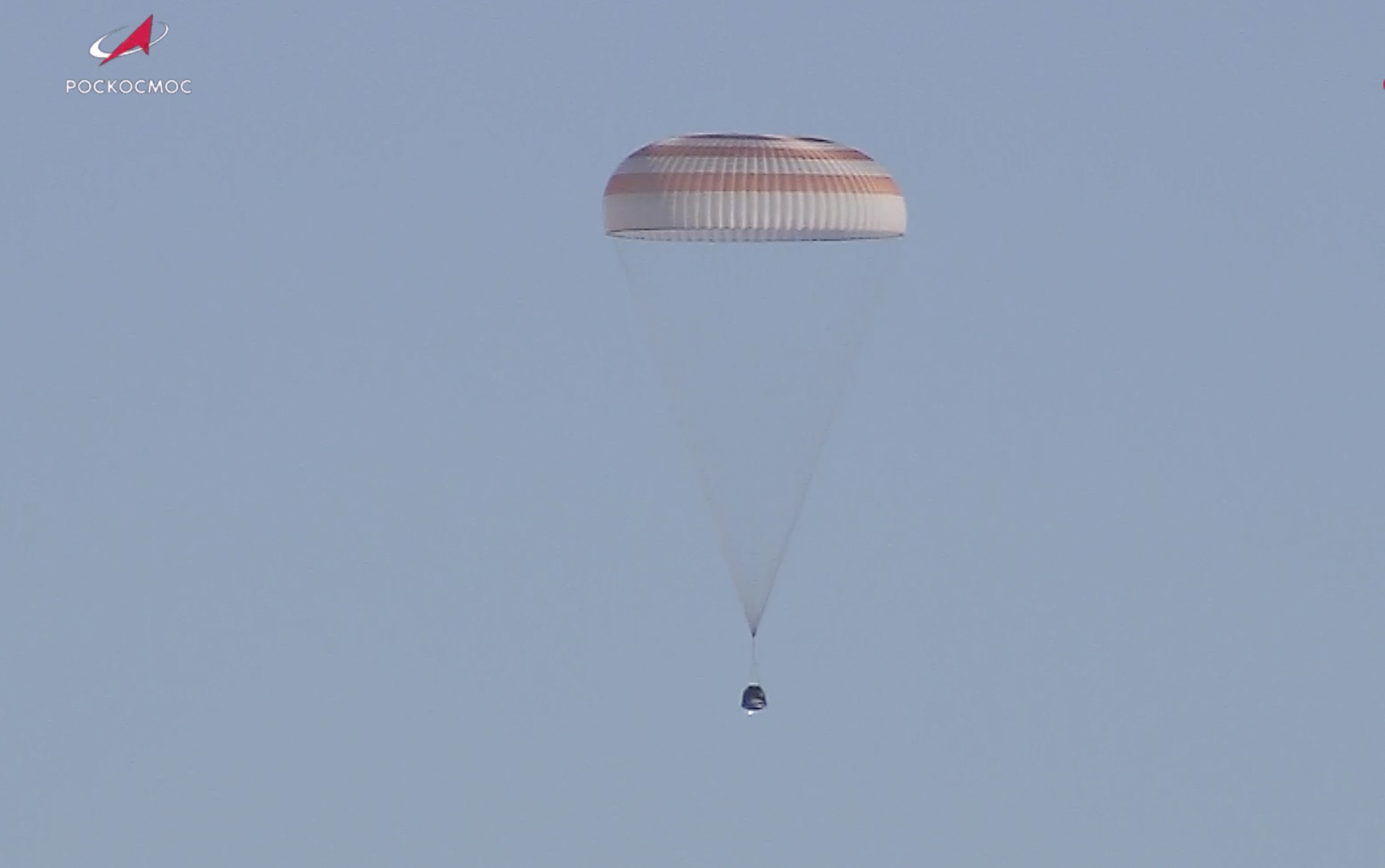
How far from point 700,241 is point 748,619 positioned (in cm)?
549

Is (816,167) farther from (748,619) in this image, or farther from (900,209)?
(748,619)

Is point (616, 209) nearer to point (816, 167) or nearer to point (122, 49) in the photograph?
point (816, 167)

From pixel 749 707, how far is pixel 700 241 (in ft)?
22.5

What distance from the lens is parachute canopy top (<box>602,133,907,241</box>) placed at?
57969mm

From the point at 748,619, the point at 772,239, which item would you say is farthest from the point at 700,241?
the point at 748,619

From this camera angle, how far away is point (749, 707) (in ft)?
199

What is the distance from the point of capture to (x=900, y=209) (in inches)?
2362

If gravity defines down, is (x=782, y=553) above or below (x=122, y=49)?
below

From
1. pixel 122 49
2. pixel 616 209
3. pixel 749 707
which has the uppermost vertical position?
pixel 122 49

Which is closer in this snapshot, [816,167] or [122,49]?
[816,167]

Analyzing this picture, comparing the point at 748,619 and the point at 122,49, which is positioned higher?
the point at 122,49

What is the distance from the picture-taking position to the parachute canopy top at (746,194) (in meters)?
58.0

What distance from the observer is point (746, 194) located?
58.0 m

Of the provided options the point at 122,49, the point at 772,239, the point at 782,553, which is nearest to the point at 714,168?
the point at 772,239
